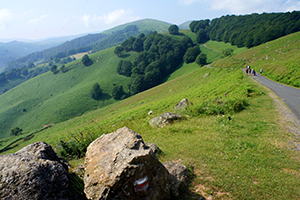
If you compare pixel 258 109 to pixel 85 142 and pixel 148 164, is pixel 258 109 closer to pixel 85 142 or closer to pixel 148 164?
pixel 148 164

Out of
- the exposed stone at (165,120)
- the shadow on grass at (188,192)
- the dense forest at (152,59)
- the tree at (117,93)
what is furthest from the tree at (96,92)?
the shadow on grass at (188,192)

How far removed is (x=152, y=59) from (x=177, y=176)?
12293 centimetres

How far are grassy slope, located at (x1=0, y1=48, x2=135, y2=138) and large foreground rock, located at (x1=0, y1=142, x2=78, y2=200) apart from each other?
8648 centimetres

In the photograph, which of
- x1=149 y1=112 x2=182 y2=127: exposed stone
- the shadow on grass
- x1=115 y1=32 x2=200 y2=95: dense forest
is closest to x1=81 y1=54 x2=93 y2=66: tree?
x1=115 y1=32 x2=200 y2=95: dense forest

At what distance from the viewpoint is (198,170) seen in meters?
8.03

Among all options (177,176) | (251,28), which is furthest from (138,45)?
(177,176)

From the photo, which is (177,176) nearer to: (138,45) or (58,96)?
(58,96)

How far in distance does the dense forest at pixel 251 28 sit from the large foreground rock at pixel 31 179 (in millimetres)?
107000

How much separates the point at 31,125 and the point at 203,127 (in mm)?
98780

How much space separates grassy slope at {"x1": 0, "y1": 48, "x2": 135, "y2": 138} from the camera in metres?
85.6

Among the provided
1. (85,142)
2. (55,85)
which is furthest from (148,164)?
(55,85)

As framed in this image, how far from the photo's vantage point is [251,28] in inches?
4033

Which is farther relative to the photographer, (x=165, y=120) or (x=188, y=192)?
→ (x=165, y=120)

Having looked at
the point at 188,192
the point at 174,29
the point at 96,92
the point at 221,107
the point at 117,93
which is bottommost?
the point at 117,93
